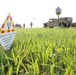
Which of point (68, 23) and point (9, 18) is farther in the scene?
point (68, 23)

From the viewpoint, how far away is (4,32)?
2.06 m

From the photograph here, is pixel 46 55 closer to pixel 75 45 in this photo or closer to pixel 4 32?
pixel 4 32

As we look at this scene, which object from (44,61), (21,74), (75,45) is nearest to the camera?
(21,74)

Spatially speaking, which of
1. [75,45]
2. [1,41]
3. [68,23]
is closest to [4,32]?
[1,41]

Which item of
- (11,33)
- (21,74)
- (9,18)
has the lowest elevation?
(21,74)

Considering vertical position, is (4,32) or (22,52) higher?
(4,32)

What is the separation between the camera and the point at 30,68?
5.17 ft

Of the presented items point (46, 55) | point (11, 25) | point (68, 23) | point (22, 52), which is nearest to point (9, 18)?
point (11, 25)

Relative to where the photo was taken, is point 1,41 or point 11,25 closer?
point 1,41

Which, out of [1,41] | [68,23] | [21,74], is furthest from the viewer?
[68,23]

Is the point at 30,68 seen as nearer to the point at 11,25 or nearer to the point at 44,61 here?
the point at 44,61

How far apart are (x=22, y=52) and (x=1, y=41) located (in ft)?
0.80

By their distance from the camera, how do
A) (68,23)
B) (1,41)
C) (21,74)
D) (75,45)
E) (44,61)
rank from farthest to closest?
(68,23) → (75,45) → (1,41) → (44,61) → (21,74)

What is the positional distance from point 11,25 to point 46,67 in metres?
0.82
